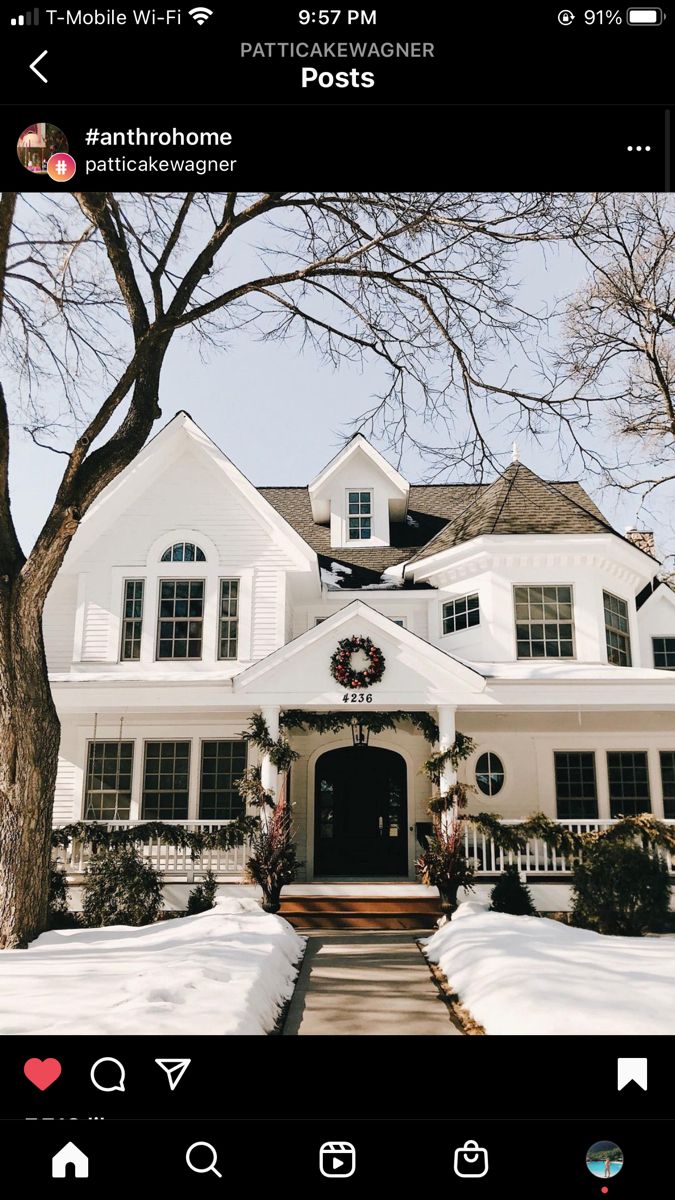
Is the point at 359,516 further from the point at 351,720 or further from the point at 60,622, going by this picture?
the point at 60,622

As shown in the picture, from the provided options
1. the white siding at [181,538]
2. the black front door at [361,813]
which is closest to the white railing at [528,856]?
the black front door at [361,813]

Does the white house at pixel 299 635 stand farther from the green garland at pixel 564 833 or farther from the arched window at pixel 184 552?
the green garland at pixel 564 833

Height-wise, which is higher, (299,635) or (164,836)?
(299,635)

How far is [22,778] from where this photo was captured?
27.9 feet

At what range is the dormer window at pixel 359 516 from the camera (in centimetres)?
1781

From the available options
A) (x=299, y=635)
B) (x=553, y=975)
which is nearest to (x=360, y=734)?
(x=299, y=635)
